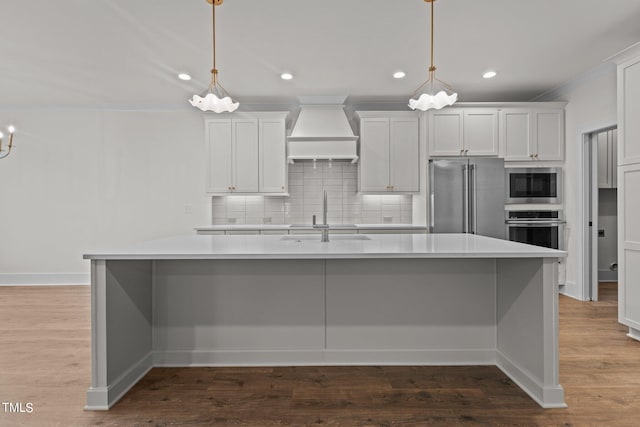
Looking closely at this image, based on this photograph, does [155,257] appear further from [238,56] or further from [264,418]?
[238,56]

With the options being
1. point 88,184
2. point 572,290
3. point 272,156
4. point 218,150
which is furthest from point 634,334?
point 88,184

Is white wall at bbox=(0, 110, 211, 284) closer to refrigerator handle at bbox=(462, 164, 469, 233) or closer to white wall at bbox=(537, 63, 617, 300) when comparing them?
refrigerator handle at bbox=(462, 164, 469, 233)

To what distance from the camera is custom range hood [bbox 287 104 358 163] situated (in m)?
4.68

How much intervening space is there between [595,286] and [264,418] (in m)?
4.25

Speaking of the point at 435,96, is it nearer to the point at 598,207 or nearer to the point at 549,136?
the point at 549,136

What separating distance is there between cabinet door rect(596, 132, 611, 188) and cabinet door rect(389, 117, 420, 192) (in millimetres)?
2712

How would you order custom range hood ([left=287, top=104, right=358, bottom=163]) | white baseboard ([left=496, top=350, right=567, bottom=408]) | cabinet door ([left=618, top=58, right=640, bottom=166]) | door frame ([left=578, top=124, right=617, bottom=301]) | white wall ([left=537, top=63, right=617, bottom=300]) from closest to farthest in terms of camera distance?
white baseboard ([left=496, top=350, right=567, bottom=408])
cabinet door ([left=618, top=58, right=640, bottom=166])
white wall ([left=537, top=63, right=617, bottom=300])
door frame ([left=578, top=124, right=617, bottom=301])
custom range hood ([left=287, top=104, right=358, bottom=163])

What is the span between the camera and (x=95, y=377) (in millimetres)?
1951

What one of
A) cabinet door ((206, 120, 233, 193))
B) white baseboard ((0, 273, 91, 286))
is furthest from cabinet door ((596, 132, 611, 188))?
white baseboard ((0, 273, 91, 286))

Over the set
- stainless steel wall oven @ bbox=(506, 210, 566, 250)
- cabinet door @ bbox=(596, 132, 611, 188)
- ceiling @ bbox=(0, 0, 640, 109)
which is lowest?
stainless steel wall oven @ bbox=(506, 210, 566, 250)

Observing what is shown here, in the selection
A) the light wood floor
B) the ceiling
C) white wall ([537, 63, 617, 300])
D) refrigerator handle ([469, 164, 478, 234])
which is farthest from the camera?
refrigerator handle ([469, 164, 478, 234])

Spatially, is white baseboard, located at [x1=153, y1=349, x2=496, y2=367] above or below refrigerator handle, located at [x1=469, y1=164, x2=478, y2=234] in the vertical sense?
below

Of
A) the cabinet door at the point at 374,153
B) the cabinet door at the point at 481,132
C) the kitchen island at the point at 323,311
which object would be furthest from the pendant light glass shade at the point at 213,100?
the cabinet door at the point at 481,132

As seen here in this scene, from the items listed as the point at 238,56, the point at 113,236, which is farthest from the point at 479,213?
the point at 113,236
